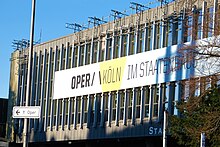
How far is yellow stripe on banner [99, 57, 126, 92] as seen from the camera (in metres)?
49.7

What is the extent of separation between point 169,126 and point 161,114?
33.7 feet

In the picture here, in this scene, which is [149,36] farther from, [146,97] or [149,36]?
[146,97]

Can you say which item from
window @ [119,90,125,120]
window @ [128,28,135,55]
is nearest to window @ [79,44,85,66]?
window @ [128,28,135,55]

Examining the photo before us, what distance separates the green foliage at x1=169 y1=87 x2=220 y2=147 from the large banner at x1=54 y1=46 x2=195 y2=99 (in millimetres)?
10165

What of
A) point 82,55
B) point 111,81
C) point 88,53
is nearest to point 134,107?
point 111,81

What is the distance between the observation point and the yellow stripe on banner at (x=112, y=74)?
49656 millimetres

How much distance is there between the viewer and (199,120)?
29.2 metres

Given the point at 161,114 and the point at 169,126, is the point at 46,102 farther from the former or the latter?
the point at 169,126

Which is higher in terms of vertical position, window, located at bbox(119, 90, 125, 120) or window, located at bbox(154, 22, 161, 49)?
window, located at bbox(154, 22, 161, 49)

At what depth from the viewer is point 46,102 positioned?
192 ft

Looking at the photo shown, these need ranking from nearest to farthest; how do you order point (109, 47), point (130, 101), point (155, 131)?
point (155, 131), point (130, 101), point (109, 47)

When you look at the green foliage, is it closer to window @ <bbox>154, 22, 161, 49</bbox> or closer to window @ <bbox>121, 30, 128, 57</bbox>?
window @ <bbox>154, 22, 161, 49</bbox>

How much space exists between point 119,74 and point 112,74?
36.2 inches

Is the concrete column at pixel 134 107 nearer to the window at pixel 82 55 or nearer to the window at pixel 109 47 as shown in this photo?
the window at pixel 109 47
